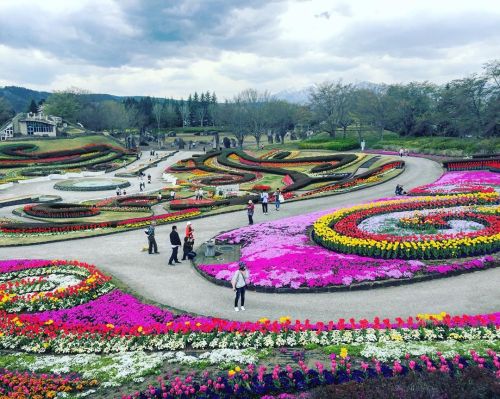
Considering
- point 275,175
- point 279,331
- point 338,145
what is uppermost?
point 338,145

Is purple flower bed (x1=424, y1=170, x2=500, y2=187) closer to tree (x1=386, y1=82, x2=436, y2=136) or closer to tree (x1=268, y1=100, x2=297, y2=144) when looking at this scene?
tree (x1=386, y1=82, x2=436, y2=136)

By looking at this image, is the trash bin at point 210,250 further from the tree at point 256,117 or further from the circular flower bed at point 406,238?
the tree at point 256,117

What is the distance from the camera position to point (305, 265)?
55.0 ft

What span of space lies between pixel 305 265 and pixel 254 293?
97.5 inches

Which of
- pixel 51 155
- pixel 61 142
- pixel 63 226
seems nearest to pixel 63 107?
pixel 61 142

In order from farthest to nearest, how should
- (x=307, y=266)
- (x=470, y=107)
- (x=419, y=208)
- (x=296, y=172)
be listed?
(x=470, y=107), (x=296, y=172), (x=419, y=208), (x=307, y=266)

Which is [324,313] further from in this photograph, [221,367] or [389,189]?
[389,189]

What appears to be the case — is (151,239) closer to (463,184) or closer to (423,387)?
(423,387)

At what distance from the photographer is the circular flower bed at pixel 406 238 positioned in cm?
1611

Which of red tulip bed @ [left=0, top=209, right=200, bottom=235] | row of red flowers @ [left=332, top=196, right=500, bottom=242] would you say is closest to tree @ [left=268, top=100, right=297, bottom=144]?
red tulip bed @ [left=0, top=209, right=200, bottom=235]

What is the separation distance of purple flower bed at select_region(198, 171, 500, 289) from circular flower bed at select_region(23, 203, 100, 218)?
61.2 feet

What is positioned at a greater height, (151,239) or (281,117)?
(281,117)

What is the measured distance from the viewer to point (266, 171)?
192ft

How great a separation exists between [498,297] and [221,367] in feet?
28.5
